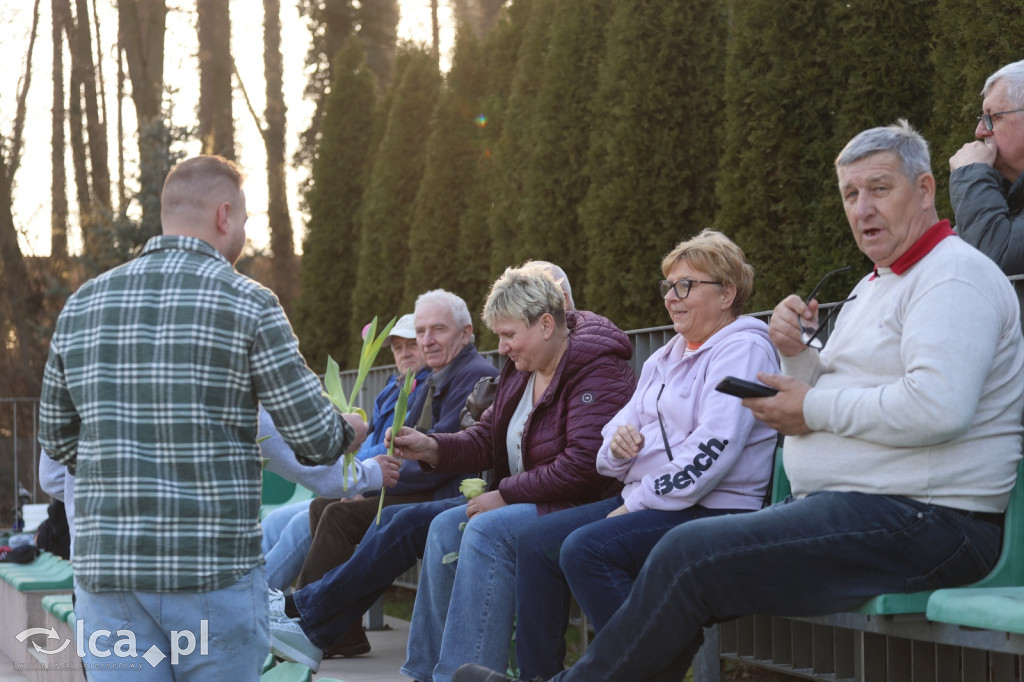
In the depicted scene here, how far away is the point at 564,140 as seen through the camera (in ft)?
28.7

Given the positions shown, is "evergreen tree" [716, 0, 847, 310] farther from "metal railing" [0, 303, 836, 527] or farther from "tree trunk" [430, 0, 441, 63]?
"tree trunk" [430, 0, 441, 63]

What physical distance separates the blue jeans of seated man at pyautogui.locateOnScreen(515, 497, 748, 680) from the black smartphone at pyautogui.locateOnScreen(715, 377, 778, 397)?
58cm

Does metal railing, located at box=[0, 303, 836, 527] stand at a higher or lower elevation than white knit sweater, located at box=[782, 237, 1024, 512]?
lower

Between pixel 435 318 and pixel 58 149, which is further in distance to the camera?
pixel 58 149

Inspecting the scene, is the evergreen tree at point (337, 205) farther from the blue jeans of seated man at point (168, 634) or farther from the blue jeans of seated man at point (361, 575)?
the blue jeans of seated man at point (168, 634)

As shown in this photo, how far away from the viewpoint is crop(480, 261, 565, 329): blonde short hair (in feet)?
14.2

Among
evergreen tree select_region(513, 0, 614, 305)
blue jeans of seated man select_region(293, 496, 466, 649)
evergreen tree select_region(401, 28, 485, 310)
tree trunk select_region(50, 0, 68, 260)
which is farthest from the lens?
tree trunk select_region(50, 0, 68, 260)

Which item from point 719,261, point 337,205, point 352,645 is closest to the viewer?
point 719,261

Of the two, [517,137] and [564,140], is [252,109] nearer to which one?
[517,137]

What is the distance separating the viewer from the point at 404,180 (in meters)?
12.1

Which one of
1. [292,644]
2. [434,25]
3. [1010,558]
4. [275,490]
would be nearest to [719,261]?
[1010,558]

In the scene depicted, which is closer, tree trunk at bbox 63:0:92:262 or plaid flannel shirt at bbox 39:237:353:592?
plaid flannel shirt at bbox 39:237:353:592

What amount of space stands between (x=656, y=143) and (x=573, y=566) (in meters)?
4.76

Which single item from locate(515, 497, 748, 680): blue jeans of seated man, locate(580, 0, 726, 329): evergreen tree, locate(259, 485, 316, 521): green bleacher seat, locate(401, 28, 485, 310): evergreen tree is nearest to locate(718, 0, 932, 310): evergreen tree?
locate(580, 0, 726, 329): evergreen tree
